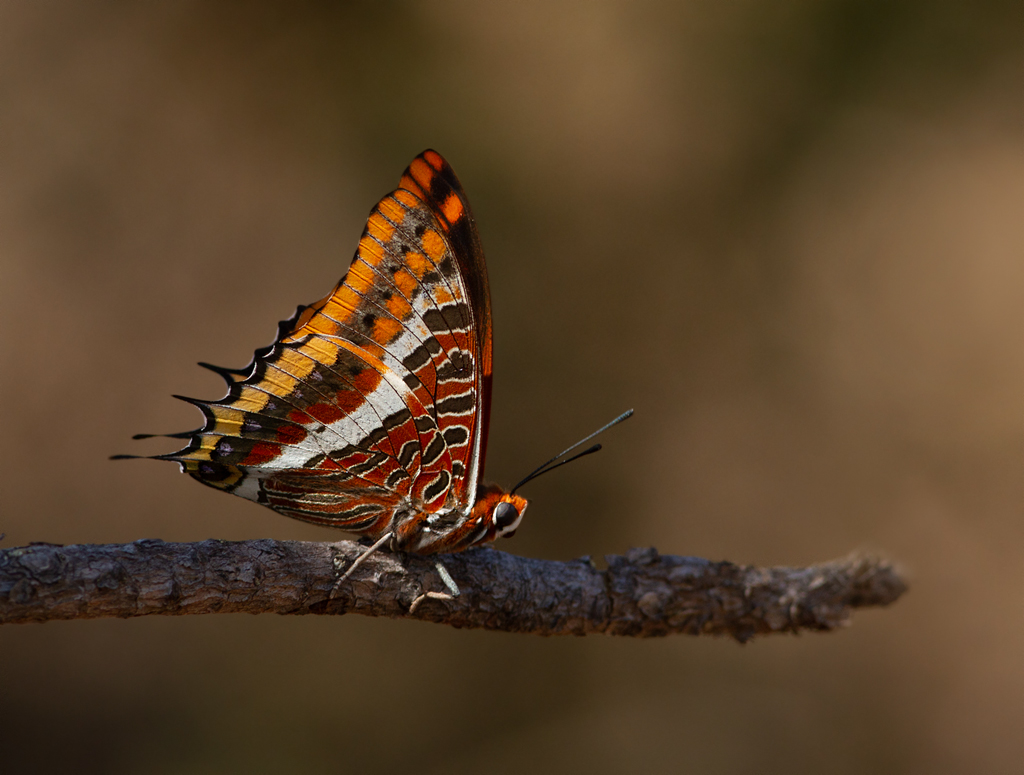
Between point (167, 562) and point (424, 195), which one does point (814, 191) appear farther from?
point (167, 562)

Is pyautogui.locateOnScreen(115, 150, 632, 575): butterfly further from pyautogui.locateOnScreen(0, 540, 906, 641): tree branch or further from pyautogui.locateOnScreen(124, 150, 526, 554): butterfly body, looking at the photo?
pyautogui.locateOnScreen(0, 540, 906, 641): tree branch

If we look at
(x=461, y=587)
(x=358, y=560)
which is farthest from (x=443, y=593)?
(x=358, y=560)

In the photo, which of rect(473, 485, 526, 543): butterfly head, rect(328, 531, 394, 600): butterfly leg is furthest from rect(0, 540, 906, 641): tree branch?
rect(473, 485, 526, 543): butterfly head

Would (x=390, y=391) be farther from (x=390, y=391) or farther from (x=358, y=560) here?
(x=358, y=560)

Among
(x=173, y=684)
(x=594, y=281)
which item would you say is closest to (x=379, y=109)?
(x=594, y=281)

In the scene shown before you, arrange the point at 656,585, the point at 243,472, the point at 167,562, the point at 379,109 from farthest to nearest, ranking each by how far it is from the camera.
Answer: the point at 379,109, the point at 656,585, the point at 243,472, the point at 167,562

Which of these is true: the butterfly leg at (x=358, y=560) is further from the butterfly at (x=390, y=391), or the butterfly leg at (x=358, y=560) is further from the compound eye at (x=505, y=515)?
the compound eye at (x=505, y=515)
